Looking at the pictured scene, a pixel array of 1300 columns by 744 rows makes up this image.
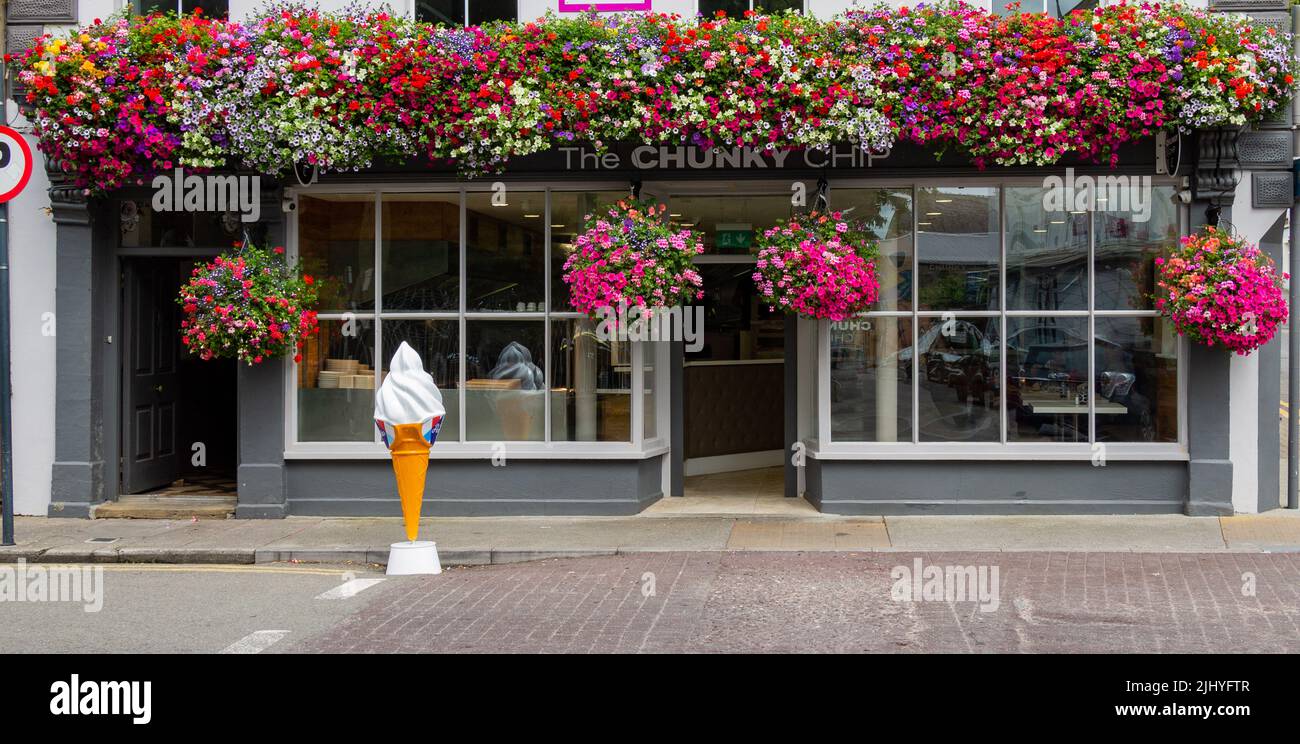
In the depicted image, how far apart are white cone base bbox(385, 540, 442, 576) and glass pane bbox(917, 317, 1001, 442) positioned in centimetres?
498

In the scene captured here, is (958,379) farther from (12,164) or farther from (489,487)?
(12,164)

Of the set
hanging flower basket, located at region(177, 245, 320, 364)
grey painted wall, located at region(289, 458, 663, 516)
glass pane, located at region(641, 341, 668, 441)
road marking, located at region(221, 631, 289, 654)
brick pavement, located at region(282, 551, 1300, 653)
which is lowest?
road marking, located at region(221, 631, 289, 654)

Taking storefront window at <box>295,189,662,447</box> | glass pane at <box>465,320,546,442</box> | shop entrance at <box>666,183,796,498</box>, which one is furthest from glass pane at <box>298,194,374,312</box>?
shop entrance at <box>666,183,796,498</box>

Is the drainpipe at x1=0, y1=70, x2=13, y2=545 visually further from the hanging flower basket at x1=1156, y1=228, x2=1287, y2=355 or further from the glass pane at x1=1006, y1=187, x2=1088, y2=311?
the hanging flower basket at x1=1156, y1=228, x2=1287, y2=355

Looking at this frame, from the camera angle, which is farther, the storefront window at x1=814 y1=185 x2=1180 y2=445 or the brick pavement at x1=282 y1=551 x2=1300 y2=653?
the storefront window at x1=814 y1=185 x2=1180 y2=445

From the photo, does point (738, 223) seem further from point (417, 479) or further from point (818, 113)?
point (417, 479)

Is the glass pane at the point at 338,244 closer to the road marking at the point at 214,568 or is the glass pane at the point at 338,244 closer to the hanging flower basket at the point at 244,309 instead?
the hanging flower basket at the point at 244,309

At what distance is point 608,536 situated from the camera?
10.8m

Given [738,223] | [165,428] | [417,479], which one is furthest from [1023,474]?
[165,428]

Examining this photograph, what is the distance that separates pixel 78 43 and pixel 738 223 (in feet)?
22.0

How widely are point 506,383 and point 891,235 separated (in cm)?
410

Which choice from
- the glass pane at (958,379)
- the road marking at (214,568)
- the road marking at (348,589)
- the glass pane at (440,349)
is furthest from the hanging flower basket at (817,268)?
the road marking at (214,568)

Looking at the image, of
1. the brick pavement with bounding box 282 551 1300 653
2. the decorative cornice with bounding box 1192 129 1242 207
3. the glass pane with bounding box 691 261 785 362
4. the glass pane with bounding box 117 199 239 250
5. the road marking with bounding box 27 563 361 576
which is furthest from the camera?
the glass pane with bounding box 691 261 785 362

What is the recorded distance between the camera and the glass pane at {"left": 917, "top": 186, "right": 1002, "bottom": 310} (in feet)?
38.2
